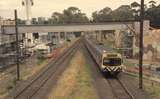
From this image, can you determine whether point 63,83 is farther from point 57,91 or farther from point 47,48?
point 47,48

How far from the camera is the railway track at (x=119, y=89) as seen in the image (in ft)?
100

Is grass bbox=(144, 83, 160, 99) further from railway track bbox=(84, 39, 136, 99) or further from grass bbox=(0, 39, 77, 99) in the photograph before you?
grass bbox=(0, 39, 77, 99)

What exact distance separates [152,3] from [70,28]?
94.5 metres

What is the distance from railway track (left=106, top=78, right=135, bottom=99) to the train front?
1173 mm

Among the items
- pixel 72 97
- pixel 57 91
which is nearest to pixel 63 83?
pixel 57 91

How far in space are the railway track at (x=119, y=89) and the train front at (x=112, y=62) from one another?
1.17 metres

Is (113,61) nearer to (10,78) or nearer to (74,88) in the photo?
(74,88)

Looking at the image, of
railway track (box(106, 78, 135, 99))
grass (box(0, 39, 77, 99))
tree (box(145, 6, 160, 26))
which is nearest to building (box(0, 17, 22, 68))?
grass (box(0, 39, 77, 99))

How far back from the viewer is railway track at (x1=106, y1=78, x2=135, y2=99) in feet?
100

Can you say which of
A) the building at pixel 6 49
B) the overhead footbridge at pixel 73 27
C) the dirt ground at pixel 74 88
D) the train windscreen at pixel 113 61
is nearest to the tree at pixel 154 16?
the overhead footbridge at pixel 73 27

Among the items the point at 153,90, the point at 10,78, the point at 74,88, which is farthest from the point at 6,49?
the point at 153,90

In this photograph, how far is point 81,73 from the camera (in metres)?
47.7

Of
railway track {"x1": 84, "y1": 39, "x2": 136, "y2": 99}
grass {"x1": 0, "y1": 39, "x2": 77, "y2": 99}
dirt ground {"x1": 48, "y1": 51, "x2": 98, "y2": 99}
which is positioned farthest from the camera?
grass {"x1": 0, "y1": 39, "x2": 77, "y2": 99}

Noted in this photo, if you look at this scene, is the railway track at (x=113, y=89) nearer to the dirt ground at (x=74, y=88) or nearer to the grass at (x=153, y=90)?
the dirt ground at (x=74, y=88)
